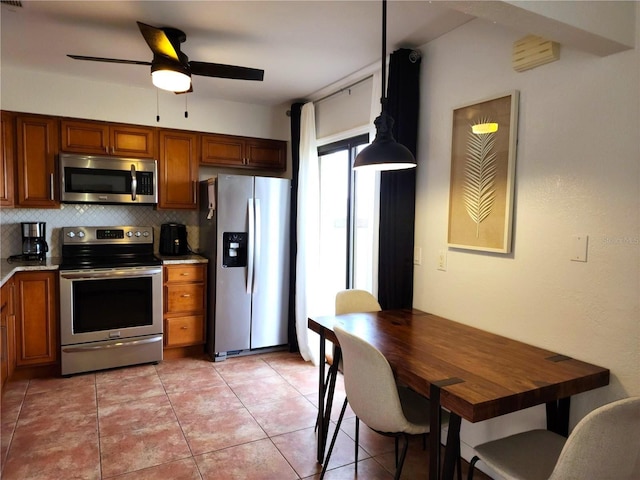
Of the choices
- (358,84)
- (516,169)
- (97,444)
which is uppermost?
(358,84)

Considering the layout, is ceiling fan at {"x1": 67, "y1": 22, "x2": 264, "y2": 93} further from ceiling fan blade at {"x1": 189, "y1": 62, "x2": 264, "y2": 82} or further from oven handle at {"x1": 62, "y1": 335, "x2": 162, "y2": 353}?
oven handle at {"x1": 62, "y1": 335, "x2": 162, "y2": 353}

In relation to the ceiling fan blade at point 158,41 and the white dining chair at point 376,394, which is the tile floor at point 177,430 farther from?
the ceiling fan blade at point 158,41

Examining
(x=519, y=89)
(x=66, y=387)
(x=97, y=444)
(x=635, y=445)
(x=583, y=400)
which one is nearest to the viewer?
(x=635, y=445)

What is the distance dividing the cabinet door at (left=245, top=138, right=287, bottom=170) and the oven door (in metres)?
1.52

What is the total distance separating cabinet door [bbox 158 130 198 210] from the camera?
4074 millimetres

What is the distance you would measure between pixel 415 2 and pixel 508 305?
65.1 inches

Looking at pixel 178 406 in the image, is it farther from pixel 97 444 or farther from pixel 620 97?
pixel 620 97

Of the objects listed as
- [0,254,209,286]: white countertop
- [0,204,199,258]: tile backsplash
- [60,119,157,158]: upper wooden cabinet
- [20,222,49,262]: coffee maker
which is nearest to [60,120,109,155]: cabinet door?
[60,119,157,158]: upper wooden cabinet

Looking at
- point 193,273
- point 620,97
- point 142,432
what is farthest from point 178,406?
point 620,97

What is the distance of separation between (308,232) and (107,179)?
1.88m

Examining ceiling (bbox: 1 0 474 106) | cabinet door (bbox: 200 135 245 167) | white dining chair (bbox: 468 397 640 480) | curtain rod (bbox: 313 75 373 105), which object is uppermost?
ceiling (bbox: 1 0 474 106)

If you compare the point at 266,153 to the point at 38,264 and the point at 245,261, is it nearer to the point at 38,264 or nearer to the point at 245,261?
the point at 245,261

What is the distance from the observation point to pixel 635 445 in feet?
4.48

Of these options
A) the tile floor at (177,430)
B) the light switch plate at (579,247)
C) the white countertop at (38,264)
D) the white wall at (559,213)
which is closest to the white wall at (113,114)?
the white countertop at (38,264)
